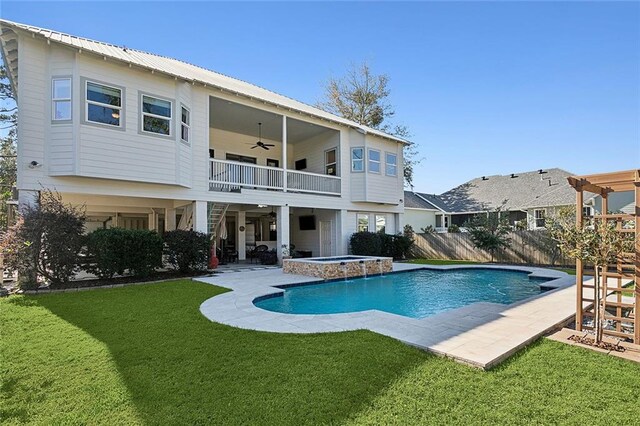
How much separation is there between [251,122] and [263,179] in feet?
11.5

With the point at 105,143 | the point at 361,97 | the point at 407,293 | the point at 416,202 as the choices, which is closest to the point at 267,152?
the point at 105,143

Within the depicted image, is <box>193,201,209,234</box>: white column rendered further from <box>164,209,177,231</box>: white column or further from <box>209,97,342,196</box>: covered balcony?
<box>164,209,177,231</box>: white column

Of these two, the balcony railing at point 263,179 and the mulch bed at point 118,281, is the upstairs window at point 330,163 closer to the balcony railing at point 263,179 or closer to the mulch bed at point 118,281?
the balcony railing at point 263,179

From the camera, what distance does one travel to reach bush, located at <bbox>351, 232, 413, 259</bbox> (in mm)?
17153

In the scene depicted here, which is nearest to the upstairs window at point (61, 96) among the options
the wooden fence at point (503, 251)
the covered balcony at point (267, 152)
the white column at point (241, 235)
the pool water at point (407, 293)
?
the covered balcony at point (267, 152)

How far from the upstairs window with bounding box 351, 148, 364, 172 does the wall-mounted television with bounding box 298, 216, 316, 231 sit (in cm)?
369

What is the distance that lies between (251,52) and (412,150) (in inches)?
889

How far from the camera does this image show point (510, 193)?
28344 mm

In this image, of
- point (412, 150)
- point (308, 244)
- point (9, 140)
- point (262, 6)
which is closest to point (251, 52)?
point (262, 6)

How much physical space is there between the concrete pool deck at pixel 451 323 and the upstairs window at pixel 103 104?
6755mm

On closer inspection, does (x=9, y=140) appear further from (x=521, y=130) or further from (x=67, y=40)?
(x=521, y=130)

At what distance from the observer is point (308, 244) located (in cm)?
1925

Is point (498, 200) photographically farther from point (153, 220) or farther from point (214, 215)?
point (153, 220)

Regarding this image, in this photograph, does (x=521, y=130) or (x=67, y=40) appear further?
(x=521, y=130)
